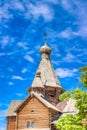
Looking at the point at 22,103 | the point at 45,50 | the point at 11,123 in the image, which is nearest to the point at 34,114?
the point at 22,103

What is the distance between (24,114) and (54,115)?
4.87 meters

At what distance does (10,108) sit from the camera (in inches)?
2084

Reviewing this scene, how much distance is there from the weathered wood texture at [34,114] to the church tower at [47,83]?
5.30 m

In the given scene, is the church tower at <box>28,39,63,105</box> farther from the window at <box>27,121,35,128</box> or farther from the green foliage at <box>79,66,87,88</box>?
the green foliage at <box>79,66,87,88</box>

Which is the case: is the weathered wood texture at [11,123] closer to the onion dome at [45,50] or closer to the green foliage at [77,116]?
the onion dome at [45,50]

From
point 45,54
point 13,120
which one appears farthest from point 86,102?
point 45,54

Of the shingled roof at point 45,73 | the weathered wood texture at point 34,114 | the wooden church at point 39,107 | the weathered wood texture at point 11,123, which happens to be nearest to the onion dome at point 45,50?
the shingled roof at point 45,73

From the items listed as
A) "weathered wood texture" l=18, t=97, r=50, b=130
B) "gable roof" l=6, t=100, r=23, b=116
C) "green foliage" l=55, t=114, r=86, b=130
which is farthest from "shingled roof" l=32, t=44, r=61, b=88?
"green foliage" l=55, t=114, r=86, b=130

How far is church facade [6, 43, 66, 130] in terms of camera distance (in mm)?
46531

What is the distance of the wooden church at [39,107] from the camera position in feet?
153

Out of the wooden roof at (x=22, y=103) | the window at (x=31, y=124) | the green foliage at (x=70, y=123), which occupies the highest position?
the wooden roof at (x=22, y=103)

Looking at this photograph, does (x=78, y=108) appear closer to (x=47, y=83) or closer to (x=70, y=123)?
(x=70, y=123)

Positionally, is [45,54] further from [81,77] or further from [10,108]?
[81,77]

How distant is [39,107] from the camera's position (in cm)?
4725
